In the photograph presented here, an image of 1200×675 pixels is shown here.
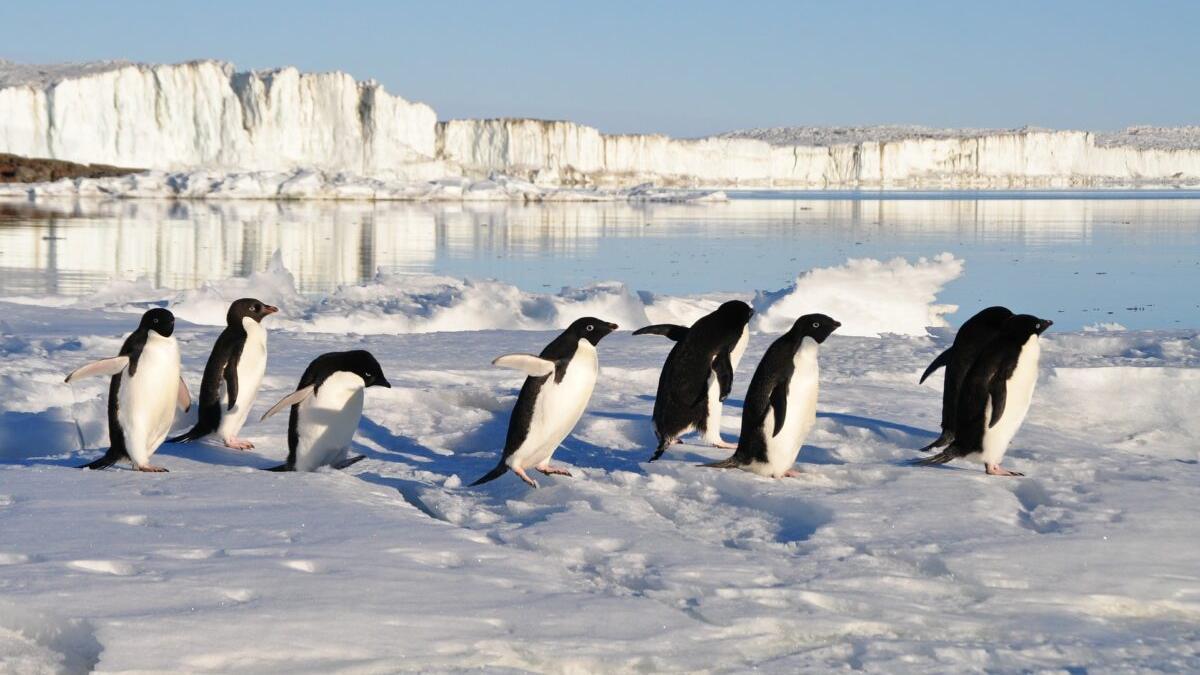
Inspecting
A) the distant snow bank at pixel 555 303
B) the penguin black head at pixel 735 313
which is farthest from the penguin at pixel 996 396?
the distant snow bank at pixel 555 303

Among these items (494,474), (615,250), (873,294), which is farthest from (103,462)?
(615,250)

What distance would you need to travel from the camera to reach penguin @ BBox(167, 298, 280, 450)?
5.72 metres

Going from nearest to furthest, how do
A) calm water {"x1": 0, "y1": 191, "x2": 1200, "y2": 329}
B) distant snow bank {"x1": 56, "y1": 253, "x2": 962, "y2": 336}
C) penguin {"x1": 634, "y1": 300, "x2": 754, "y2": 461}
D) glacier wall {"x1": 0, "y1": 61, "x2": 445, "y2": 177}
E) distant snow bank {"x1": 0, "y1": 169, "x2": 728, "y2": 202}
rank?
penguin {"x1": 634, "y1": 300, "x2": 754, "y2": 461} < distant snow bank {"x1": 56, "y1": 253, "x2": 962, "y2": 336} < calm water {"x1": 0, "y1": 191, "x2": 1200, "y2": 329} < distant snow bank {"x1": 0, "y1": 169, "x2": 728, "y2": 202} < glacier wall {"x1": 0, "y1": 61, "x2": 445, "y2": 177}

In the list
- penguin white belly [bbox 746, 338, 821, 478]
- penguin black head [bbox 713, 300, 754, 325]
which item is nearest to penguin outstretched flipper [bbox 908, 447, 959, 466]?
penguin white belly [bbox 746, 338, 821, 478]

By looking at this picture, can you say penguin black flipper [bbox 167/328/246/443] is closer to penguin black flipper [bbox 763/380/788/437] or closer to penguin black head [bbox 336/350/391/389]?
penguin black head [bbox 336/350/391/389]

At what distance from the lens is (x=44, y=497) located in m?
4.18

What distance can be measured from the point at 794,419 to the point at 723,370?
67 cm

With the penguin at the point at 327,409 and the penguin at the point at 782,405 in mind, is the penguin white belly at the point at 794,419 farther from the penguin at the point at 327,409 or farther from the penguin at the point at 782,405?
the penguin at the point at 327,409

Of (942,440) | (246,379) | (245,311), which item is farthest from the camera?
(245,311)

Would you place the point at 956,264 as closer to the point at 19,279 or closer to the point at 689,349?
the point at 689,349

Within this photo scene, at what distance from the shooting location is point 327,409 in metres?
5.23

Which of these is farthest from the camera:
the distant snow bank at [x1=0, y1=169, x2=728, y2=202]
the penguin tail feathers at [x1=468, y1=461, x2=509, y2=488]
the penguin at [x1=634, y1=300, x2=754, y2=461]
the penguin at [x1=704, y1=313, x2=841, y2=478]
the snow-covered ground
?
the distant snow bank at [x1=0, y1=169, x2=728, y2=202]

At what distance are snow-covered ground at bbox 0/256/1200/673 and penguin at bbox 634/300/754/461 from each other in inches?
5.2

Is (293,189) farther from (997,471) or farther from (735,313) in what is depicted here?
(997,471)
